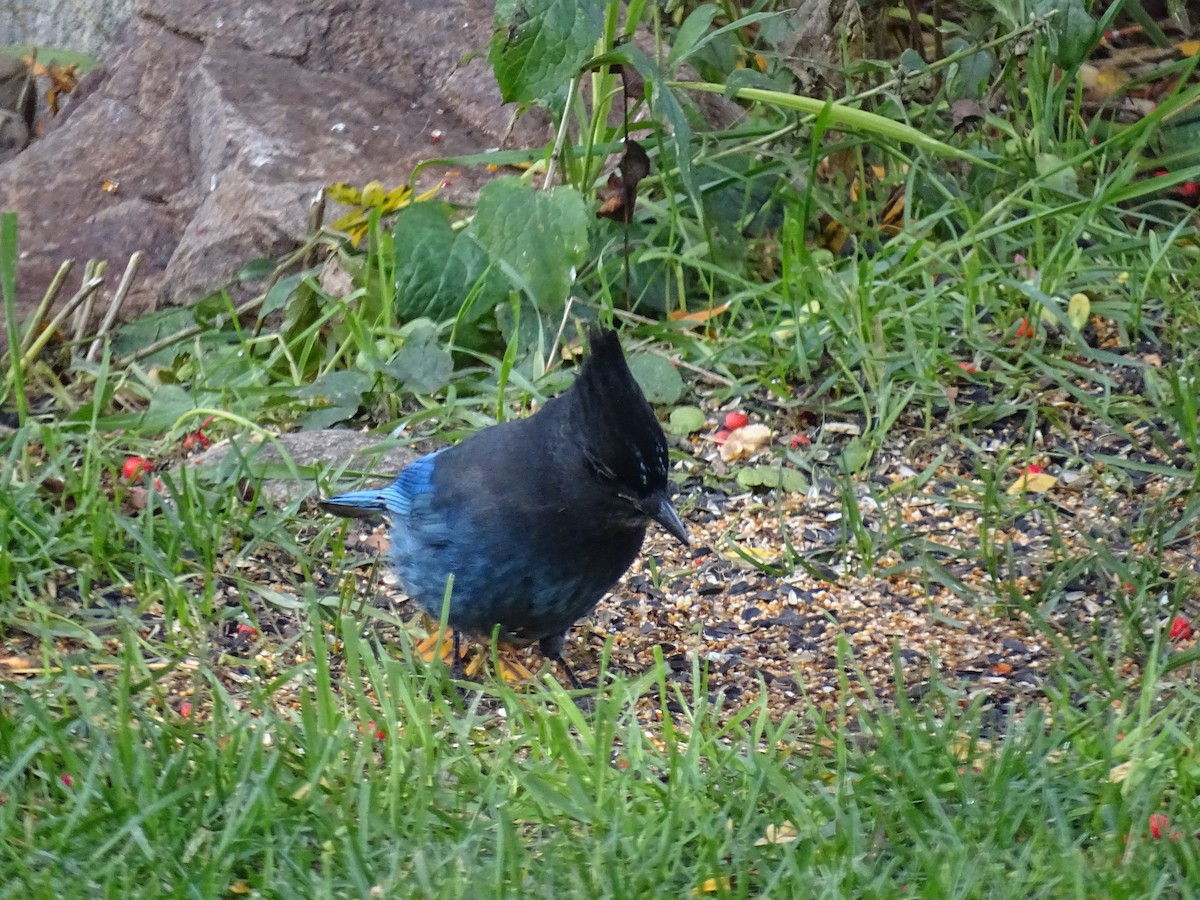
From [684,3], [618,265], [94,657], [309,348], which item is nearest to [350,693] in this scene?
[94,657]

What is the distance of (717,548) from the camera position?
12.3ft

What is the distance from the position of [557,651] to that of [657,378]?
1.10m

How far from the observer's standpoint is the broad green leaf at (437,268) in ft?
14.2

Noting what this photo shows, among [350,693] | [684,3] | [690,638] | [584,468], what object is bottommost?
[690,638]

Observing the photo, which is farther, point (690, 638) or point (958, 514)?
point (958, 514)

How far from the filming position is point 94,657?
9.93ft

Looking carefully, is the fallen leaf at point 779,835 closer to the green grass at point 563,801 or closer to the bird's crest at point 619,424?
the green grass at point 563,801

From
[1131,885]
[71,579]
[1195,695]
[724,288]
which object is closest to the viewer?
[1131,885]

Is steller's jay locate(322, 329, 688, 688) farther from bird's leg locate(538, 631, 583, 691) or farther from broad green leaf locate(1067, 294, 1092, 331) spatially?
broad green leaf locate(1067, 294, 1092, 331)

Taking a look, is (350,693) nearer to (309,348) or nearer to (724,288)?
(309,348)

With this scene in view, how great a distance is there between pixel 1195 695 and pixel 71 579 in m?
2.31

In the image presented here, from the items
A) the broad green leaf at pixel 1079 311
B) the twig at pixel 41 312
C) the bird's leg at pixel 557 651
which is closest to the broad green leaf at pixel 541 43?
the bird's leg at pixel 557 651

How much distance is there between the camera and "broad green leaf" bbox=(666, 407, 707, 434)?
13.7ft

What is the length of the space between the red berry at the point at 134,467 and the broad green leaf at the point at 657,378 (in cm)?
128
